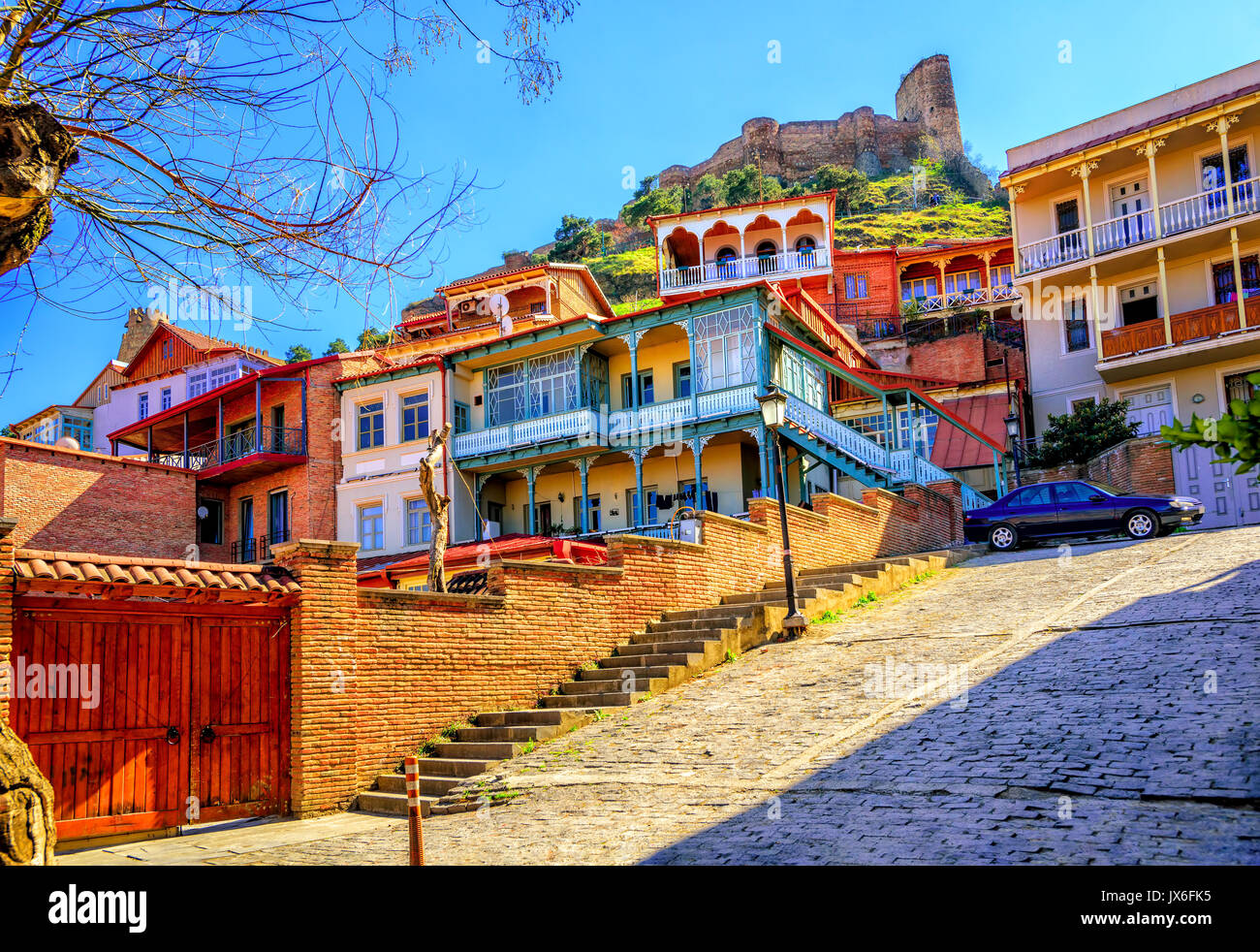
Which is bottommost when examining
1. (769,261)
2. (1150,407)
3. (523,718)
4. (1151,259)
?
(523,718)

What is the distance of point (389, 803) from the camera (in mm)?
10883

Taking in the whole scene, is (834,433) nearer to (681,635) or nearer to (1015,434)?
(1015,434)

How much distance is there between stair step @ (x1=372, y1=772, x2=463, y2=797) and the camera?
434 inches

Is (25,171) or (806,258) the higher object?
(806,258)

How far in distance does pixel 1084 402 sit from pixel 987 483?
3.62 meters

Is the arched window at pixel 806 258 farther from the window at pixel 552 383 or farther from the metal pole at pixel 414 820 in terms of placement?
the metal pole at pixel 414 820

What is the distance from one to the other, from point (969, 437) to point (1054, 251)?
6065 millimetres

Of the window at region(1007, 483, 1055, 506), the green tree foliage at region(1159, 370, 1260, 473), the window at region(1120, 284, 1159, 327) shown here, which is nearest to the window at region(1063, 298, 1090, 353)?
the window at region(1120, 284, 1159, 327)

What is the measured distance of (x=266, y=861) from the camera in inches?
336

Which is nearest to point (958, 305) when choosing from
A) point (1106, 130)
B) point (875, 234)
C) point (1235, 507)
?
point (1106, 130)

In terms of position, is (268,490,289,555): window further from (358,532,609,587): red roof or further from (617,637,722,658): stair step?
(617,637,722,658): stair step

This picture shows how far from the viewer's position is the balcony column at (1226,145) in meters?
25.7

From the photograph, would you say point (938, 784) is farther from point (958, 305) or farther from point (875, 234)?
point (875, 234)

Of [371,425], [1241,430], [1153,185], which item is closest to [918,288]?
[1153,185]
